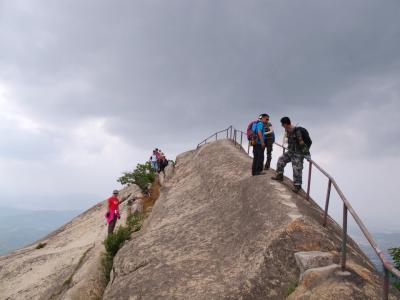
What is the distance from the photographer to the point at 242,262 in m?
9.17

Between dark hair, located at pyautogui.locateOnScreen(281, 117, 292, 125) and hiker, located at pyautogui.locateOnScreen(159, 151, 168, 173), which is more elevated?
hiker, located at pyautogui.locateOnScreen(159, 151, 168, 173)

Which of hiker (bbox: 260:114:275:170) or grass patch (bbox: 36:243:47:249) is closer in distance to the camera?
hiker (bbox: 260:114:275:170)

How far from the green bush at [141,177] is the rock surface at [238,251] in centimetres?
1340

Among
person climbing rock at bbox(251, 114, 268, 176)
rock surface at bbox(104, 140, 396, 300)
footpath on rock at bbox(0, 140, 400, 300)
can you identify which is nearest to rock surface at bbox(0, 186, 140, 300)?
footpath on rock at bbox(0, 140, 400, 300)

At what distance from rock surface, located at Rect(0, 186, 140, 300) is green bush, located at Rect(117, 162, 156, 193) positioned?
1.19m

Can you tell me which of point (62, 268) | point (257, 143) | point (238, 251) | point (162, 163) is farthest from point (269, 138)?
point (162, 163)

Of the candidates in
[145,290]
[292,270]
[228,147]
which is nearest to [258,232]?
[292,270]

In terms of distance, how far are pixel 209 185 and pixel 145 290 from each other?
801 centimetres

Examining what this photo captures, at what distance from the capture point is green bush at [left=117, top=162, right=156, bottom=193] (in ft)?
93.8

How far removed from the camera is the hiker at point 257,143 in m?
14.2

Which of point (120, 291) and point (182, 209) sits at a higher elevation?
point (182, 209)

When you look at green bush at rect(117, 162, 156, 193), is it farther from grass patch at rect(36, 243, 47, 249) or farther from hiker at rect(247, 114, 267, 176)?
hiker at rect(247, 114, 267, 176)

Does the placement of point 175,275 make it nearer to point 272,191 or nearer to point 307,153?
point 272,191

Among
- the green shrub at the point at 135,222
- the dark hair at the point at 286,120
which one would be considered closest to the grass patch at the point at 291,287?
the dark hair at the point at 286,120
